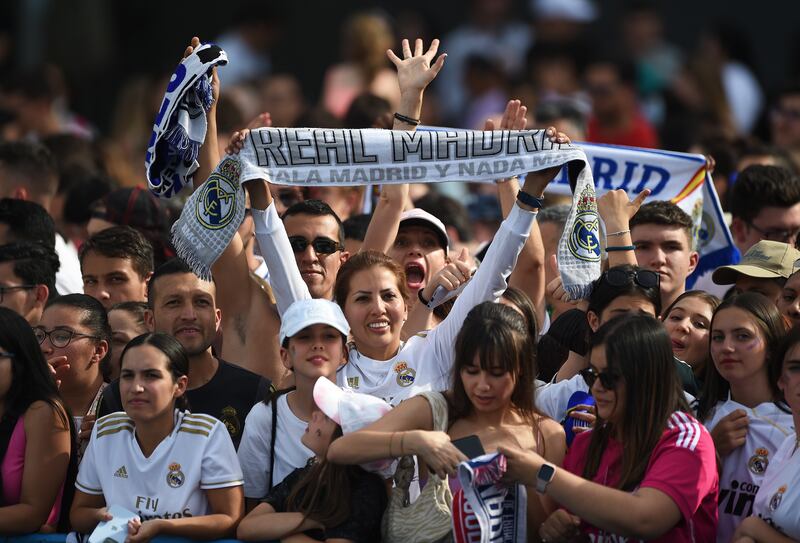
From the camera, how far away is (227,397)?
6191mm

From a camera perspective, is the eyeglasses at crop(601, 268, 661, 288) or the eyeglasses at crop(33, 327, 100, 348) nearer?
the eyeglasses at crop(601, 268, 661, 288)

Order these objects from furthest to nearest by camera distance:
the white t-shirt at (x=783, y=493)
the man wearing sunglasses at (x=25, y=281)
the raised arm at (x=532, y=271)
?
the man wearing sunglasses at (x=25, y=281)
the raised arm at (x=532, y=271)
the white t-shirt at (x=783, y=493)

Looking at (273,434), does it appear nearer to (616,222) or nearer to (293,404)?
(293,404)

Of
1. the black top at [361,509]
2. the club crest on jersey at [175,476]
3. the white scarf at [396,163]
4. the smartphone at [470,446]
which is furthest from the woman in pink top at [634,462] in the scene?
the club crest on jersey at [175,476]

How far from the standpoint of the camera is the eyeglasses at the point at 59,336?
646 cm

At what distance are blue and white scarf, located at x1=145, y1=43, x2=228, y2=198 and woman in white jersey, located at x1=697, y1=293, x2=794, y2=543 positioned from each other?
240 centimetres

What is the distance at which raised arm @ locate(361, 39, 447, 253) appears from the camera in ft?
21.2

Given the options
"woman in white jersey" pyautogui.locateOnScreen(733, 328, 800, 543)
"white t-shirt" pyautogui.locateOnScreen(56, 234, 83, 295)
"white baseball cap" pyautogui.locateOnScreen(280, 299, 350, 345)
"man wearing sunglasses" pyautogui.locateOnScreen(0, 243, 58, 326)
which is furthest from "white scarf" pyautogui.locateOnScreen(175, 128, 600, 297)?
"white t-shirt" pyautogui.locateOnScreen(56, 234, 83, 295)

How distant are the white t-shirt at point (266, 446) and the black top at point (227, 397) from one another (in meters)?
0.32

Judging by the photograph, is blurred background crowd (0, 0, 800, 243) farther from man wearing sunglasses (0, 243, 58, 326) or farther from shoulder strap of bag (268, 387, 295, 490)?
shoulder strap of bag (268, 387, 295, 490)

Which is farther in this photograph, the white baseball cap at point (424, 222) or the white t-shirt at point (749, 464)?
the white baseball cap at point (424, 222)

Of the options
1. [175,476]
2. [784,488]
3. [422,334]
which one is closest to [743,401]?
[784,488]

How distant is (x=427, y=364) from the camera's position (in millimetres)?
6031

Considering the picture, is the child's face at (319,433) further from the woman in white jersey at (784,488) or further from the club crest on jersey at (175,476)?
the woman in white jersey at (784,488)
